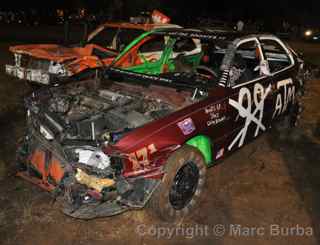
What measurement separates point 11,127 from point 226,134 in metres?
3.72

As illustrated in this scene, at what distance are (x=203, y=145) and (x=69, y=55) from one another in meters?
3.87

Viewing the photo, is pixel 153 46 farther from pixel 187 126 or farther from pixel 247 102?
pixel 187 126

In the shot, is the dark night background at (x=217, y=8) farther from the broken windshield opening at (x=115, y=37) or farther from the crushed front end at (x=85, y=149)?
the crushed front end at (x=85, y=149)

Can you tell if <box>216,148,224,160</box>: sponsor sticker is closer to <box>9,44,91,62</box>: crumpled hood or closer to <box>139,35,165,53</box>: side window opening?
<box>9,44,91,62</box>: crumpled hood

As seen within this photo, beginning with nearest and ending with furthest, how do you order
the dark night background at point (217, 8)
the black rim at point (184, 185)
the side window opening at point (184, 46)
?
1. the black rim at point (184, 185)
2. the side window opening at point (184, 46)
3. the dark night background at point (217, 8)

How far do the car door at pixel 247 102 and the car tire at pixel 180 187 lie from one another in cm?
65

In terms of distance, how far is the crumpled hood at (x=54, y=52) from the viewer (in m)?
6.00

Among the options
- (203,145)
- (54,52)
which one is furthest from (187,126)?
(54,52)

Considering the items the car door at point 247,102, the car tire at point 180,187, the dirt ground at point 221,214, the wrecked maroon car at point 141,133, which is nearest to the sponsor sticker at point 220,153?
the wrecked maroon car at point 141,133

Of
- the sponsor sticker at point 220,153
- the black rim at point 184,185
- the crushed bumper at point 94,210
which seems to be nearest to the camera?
the crushed bumper at point 94,210

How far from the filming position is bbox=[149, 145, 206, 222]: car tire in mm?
2912

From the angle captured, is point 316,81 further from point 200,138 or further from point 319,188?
point 200,138

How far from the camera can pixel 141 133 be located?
270 centimetres

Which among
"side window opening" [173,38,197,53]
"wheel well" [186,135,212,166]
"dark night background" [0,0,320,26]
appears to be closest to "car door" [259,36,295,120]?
"wheel well" [186,135,212,166]
